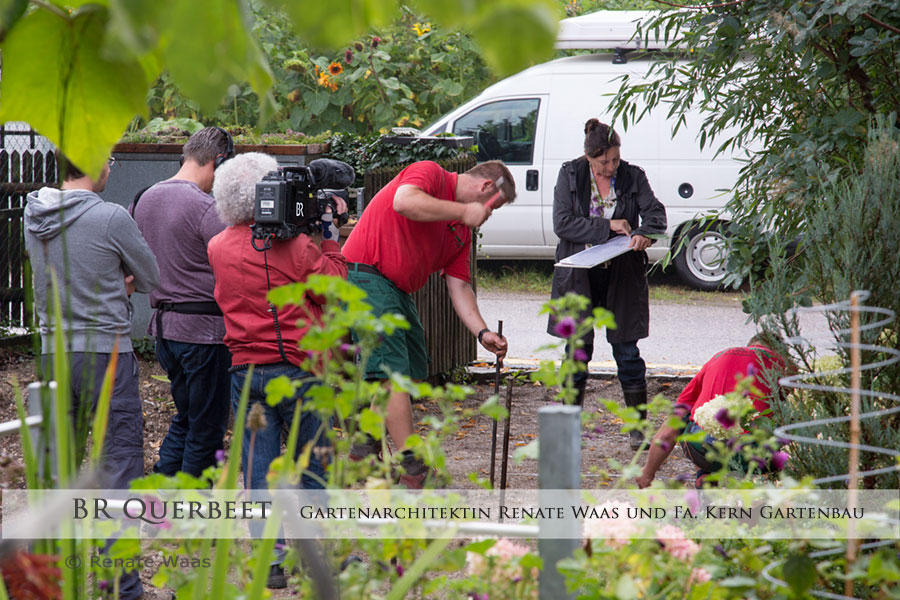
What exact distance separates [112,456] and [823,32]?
3022 millimetres

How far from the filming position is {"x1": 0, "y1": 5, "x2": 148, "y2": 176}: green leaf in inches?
46.3

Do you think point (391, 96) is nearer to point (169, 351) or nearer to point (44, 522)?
point (169, 351)

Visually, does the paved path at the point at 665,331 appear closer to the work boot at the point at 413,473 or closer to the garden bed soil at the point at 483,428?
the garden bed soil at the point at 483,428

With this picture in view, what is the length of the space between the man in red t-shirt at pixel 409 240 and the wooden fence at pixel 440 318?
1615 millimetres

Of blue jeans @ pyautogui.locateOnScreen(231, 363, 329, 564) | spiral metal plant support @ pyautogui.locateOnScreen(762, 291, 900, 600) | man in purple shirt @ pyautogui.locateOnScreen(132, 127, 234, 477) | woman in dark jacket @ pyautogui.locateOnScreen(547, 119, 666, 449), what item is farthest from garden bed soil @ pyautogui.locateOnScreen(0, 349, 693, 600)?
spiral metal plant support @ pyautogui.locateOnScreen(762, 291, 900, 600)

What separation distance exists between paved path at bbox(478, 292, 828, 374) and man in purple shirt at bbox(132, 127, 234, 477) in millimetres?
3622

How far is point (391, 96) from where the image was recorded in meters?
12.2

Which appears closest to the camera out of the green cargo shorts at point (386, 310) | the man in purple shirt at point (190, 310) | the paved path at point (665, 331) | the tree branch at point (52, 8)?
the tree branch at point (52, 8)

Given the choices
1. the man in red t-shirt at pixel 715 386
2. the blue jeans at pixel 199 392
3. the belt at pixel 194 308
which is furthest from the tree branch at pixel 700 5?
the blue jeans at pixel 199 392

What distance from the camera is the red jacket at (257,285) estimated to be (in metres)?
3.48

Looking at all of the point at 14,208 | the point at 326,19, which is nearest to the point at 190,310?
the point at 326,19

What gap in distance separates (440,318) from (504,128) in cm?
470

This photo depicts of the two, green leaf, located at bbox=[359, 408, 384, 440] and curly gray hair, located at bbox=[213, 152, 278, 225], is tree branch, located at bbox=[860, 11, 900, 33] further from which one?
green leaf, located at bbox=[359, 408, 384, 440]

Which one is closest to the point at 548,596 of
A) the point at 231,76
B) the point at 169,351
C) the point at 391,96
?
the point at 231,76
